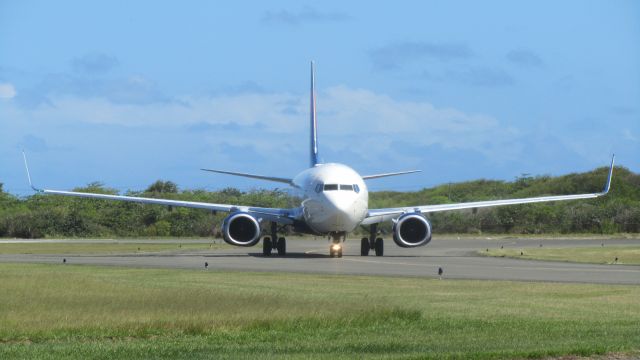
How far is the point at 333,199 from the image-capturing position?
44250 mm

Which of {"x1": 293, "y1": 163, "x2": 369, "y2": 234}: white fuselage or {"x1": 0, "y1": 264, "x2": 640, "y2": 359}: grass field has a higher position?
{"x1": 293, "y1": 163, "x2": 369, "y2": 234}: white fuselage

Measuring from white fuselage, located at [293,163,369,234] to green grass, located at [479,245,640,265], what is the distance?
6817mm

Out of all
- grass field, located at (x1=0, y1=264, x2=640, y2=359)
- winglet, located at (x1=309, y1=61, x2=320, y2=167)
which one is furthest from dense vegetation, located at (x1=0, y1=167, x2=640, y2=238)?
grass field, located at (x1=0, y1=264, x2=640, y2=359)

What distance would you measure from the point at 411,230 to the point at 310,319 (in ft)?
92.4

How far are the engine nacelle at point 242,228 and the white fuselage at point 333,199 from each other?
221cm

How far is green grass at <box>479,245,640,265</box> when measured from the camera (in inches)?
1700

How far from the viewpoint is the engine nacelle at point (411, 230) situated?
46906mm

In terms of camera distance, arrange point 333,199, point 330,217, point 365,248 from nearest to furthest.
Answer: point 333,199 → point 330,217 → point 365,248

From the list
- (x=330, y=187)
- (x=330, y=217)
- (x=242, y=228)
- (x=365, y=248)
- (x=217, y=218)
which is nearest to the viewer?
(x=330, y=187)

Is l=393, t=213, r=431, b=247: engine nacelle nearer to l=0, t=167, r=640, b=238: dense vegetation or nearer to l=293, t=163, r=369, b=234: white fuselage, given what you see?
l=293, t=163, r=369, b=234: white fuselage

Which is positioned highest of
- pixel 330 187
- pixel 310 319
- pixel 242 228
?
pixel 330 187

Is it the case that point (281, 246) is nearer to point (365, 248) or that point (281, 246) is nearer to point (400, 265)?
point (365, 248)

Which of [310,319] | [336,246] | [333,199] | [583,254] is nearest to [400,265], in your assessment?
[333,199]

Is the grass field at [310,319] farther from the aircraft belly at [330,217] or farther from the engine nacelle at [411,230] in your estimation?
the engine nacelle at [411,230]
